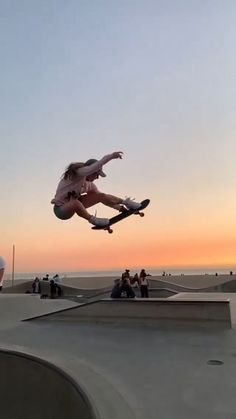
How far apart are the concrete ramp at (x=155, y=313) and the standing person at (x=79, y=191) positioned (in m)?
2.31

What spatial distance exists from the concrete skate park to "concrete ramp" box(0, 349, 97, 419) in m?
0.01

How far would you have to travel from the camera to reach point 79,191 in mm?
10328

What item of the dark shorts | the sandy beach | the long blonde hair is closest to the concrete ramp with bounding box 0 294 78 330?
the dark shorts

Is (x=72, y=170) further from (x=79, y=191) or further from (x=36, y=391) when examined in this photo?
(x=36, y=391)

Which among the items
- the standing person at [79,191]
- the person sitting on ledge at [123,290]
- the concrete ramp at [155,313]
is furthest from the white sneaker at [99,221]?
the person sitting on ledge at [123,290]

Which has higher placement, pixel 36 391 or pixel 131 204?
pixel 131 204

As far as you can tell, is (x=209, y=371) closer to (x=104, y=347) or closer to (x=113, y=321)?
(x=104, y=347)

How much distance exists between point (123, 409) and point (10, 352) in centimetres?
293

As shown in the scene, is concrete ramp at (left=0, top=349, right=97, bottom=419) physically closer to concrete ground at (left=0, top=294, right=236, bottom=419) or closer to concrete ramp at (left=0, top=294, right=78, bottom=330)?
concrete ground at (left=0, top=294, right=236, bottom=419)

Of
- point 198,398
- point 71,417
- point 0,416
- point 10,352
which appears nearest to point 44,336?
point 10,352

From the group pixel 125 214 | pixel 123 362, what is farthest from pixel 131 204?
pixel 123 362

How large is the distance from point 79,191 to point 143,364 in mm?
5429

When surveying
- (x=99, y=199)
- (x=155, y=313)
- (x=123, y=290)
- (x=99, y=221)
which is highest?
(x=99, y=199)

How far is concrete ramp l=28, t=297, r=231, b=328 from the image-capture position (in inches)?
364
